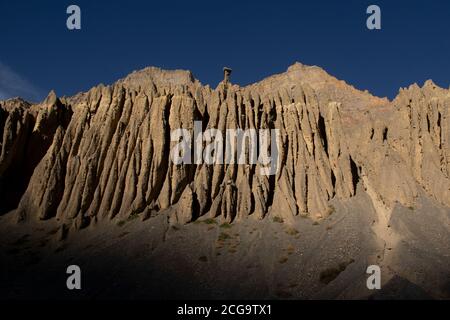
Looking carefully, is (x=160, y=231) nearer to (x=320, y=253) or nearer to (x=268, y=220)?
(x=268, y=220)

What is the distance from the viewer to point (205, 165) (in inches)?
2707

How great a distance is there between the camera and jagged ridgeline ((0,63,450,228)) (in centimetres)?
6544

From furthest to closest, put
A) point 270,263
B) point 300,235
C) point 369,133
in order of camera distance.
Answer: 1. point 369,133
2. point 300,235
3. point 270,263

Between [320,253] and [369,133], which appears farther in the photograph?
[369,133]

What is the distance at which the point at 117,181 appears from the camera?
2667 inches

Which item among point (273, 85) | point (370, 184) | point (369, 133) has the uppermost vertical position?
point (273, 85)

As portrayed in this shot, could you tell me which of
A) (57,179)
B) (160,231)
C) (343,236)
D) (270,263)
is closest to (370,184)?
(343,236)

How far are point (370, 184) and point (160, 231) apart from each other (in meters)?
28.6

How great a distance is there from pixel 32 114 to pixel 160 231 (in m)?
31.7

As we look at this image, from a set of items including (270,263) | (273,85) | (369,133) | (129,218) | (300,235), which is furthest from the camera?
(273,85)

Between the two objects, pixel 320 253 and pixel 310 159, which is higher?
pixel 310 159

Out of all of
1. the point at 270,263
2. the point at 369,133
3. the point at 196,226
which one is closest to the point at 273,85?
the point at 369,133

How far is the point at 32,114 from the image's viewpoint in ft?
258

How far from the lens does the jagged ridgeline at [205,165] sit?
6544 centimetres
